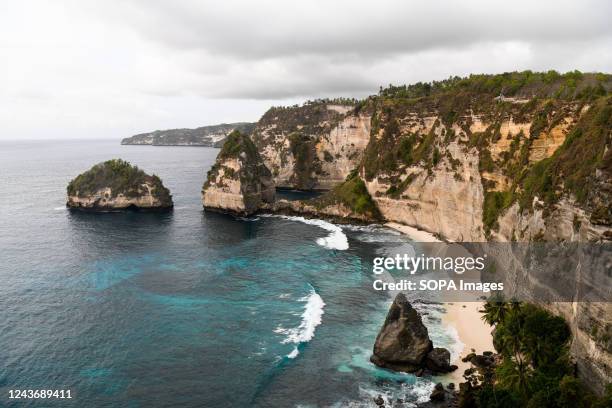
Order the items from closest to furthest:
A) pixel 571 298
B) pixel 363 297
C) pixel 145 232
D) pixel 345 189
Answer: pixel 571 298 → pixel 363 297 → pixel 145 232 → pixel 345 189

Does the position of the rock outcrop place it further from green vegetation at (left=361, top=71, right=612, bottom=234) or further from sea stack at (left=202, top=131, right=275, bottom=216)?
sea stack at (left=202, top=131, right=275, bottom=216)

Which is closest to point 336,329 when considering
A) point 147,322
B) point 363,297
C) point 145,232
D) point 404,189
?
point 363,297

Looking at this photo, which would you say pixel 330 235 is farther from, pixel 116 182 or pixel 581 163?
pixel 116 182

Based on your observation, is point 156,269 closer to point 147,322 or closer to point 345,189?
point 147,322

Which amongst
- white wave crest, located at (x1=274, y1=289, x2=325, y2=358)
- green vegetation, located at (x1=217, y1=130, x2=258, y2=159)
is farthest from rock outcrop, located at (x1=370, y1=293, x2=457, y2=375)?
green vegetation, located at (x1=217, y1=130, x2=258, y2=159)

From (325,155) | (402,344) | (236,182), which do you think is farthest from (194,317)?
(325,155)

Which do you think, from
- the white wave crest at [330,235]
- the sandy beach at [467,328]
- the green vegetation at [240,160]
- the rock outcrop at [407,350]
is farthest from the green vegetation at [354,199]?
the rock outcrop at [407,350]
